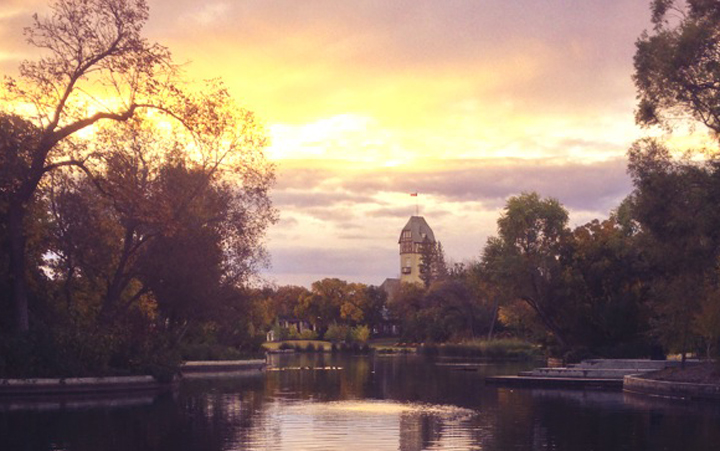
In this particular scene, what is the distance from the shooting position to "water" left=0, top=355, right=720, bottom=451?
21.0 metres

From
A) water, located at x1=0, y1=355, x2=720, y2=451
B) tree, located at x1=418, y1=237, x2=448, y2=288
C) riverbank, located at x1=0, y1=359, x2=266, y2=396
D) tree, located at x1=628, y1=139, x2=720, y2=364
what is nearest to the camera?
water, located at x1=0, y1=355, x2=720, y2=451

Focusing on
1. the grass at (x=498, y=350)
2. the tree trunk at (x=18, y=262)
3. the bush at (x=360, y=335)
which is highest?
the tree trunk at (x=18, y=262)

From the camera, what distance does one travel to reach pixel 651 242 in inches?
1551

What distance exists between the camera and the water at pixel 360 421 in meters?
21.0

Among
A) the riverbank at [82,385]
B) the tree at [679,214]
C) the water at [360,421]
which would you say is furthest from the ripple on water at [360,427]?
the tree at [679,214]

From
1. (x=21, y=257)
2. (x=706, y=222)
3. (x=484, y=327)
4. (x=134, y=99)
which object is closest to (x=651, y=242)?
(x=706, y=222)

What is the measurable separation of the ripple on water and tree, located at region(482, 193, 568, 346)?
36.3m

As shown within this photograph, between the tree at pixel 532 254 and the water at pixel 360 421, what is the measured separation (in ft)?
86.1

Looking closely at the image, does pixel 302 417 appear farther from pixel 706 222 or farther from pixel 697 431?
pixel 706 222

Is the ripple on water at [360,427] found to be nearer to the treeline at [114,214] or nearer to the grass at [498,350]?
the treeline at [114,214]

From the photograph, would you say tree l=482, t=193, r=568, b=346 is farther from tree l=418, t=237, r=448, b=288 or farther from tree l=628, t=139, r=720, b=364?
tree l=418, t=237, r=448, b=288

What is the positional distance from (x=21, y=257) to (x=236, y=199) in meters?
12.1

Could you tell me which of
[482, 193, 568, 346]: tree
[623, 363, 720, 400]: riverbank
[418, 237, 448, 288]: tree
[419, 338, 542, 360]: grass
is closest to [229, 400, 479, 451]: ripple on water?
[623, 363, 720, 400]: riverbank

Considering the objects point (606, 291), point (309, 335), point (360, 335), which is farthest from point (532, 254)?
point (309, 335)
